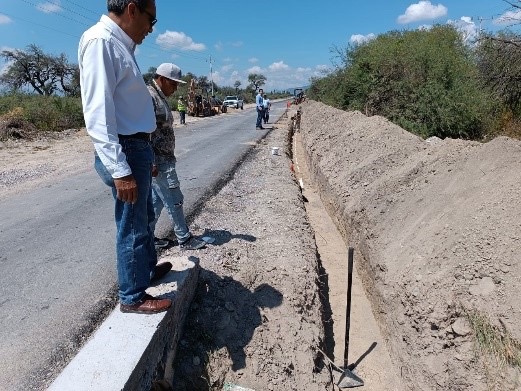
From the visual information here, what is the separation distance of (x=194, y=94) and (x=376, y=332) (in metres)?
29.4

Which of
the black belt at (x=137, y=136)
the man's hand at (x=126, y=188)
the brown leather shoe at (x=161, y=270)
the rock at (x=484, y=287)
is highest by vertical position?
the black belt at (x=137, y=136)

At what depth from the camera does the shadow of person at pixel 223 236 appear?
4.77 meters

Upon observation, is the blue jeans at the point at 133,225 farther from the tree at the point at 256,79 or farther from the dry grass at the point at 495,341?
the tree at the point at 256,79

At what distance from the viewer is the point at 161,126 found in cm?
382

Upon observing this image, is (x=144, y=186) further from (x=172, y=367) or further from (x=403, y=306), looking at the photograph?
(x=403, y=306)

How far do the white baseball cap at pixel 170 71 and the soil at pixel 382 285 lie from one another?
5.65 feet

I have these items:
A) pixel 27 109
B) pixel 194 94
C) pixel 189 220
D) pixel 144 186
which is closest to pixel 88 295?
pixel 144 186

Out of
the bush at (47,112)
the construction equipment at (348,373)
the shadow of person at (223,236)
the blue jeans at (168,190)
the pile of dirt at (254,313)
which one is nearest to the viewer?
the pile of dirt at (254,313)

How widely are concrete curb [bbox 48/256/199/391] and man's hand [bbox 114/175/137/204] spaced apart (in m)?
0.77

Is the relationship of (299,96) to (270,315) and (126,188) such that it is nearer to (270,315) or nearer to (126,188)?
(270,315)

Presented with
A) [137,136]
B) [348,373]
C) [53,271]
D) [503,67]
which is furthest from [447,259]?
[503,67]

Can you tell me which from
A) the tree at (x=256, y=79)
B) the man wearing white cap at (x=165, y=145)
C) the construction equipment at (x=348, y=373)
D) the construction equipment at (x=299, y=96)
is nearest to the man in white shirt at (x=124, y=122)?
the man wearing white cap at (x=165, y=145)

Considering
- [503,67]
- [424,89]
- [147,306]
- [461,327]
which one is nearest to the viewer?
[147,306]

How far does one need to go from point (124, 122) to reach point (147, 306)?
113cm
